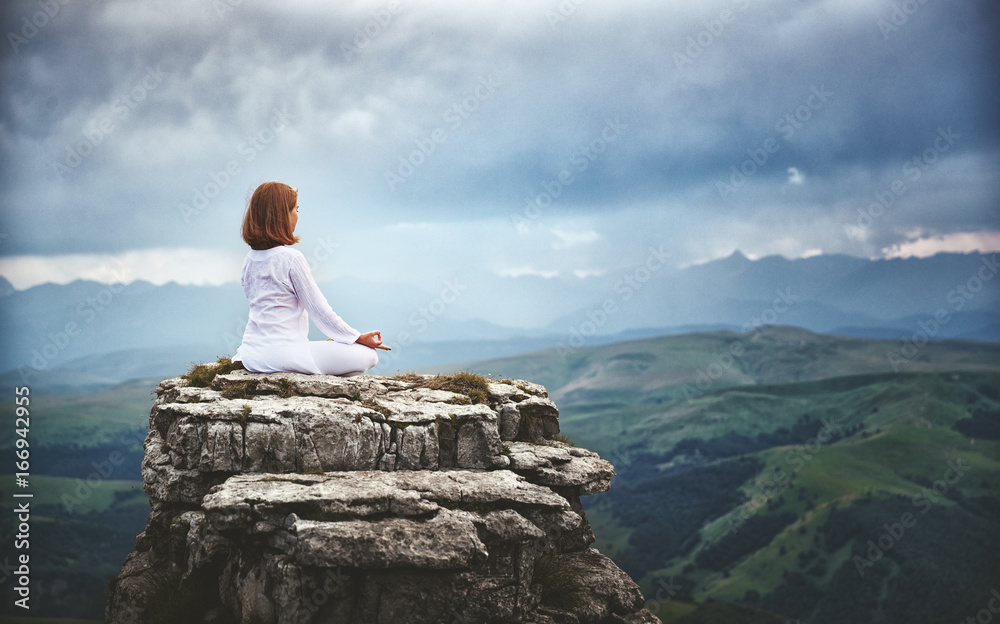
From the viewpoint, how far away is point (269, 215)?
1647 centimetres

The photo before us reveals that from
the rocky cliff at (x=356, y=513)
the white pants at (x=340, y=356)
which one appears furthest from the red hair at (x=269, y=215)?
the rocky cliff at (x=356, y=513)

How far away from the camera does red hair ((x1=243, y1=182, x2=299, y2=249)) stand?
16.3m

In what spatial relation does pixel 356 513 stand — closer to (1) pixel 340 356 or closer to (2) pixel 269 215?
(1) pixel 340 356

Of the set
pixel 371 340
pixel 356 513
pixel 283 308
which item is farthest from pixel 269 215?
pixel 356 513

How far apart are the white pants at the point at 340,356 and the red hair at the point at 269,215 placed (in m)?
2.90

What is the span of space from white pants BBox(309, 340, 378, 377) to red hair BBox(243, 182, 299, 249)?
2.90 metres

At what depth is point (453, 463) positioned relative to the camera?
16.4 metres

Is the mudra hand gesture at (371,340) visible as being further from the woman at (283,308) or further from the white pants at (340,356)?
the white pants at (340,356)

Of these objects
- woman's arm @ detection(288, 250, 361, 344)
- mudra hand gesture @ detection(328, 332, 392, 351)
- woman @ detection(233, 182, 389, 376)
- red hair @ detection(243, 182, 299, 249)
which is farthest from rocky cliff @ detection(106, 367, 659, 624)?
red hair @ detection(243, 182, 299, 249)

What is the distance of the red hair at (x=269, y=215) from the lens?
53.5 feet

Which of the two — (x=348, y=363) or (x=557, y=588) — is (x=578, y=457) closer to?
(x=557, y=588)

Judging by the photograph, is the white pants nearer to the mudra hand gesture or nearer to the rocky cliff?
the mudra hand gesture

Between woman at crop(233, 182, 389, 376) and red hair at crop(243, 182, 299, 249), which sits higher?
red hair at crop(243, 182, 299, 249)

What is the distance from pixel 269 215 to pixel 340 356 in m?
4.07
